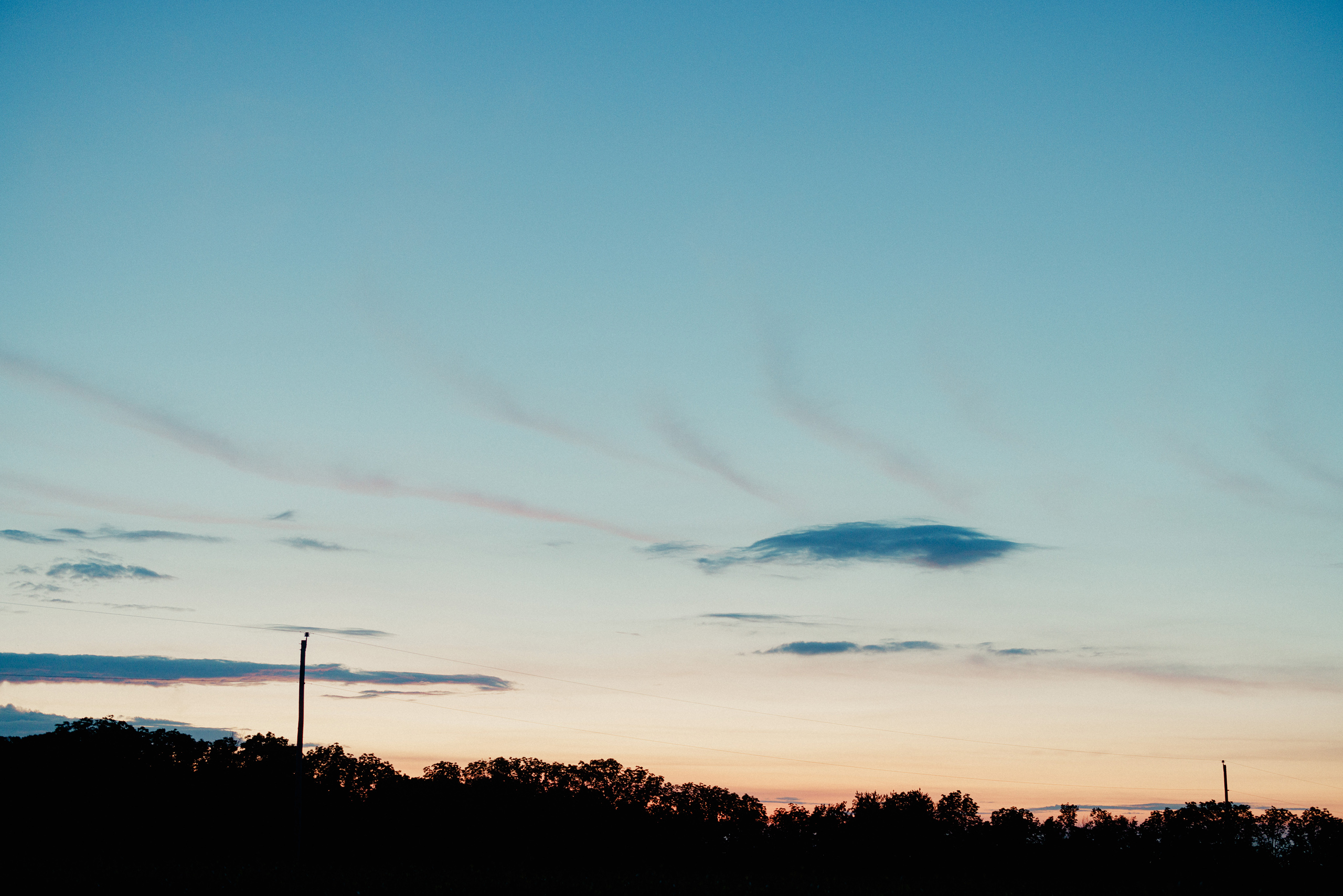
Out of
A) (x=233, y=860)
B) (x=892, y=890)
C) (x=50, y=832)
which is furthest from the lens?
(x=50, y=832)

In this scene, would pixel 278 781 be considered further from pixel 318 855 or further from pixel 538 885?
pixel 538 885

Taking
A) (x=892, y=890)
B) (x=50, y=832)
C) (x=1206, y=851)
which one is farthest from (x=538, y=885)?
(x=1206, y=851)

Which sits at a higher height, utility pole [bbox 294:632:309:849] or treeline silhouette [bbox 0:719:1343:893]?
utility pole [bbox 294:632:309:849]

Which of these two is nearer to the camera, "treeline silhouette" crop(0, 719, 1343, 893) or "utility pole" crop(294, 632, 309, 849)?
"utility pole" crop(294, 632, 309, 849)

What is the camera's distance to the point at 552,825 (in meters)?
97.2

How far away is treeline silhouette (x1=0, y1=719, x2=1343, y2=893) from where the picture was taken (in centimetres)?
8381

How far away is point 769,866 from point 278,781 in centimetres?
4728

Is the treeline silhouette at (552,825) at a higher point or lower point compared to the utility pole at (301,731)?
lower

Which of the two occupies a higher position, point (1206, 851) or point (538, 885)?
point (538, 885)

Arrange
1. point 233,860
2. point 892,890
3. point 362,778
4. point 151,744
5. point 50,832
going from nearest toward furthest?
point 892,890
point 233,860
point 50,832
point 151,744
point 362,778

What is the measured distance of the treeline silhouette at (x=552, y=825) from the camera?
8381 cm

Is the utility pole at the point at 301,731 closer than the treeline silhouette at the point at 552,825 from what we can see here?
Yes

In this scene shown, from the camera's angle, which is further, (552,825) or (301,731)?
(552,825)

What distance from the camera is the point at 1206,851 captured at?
102 m
